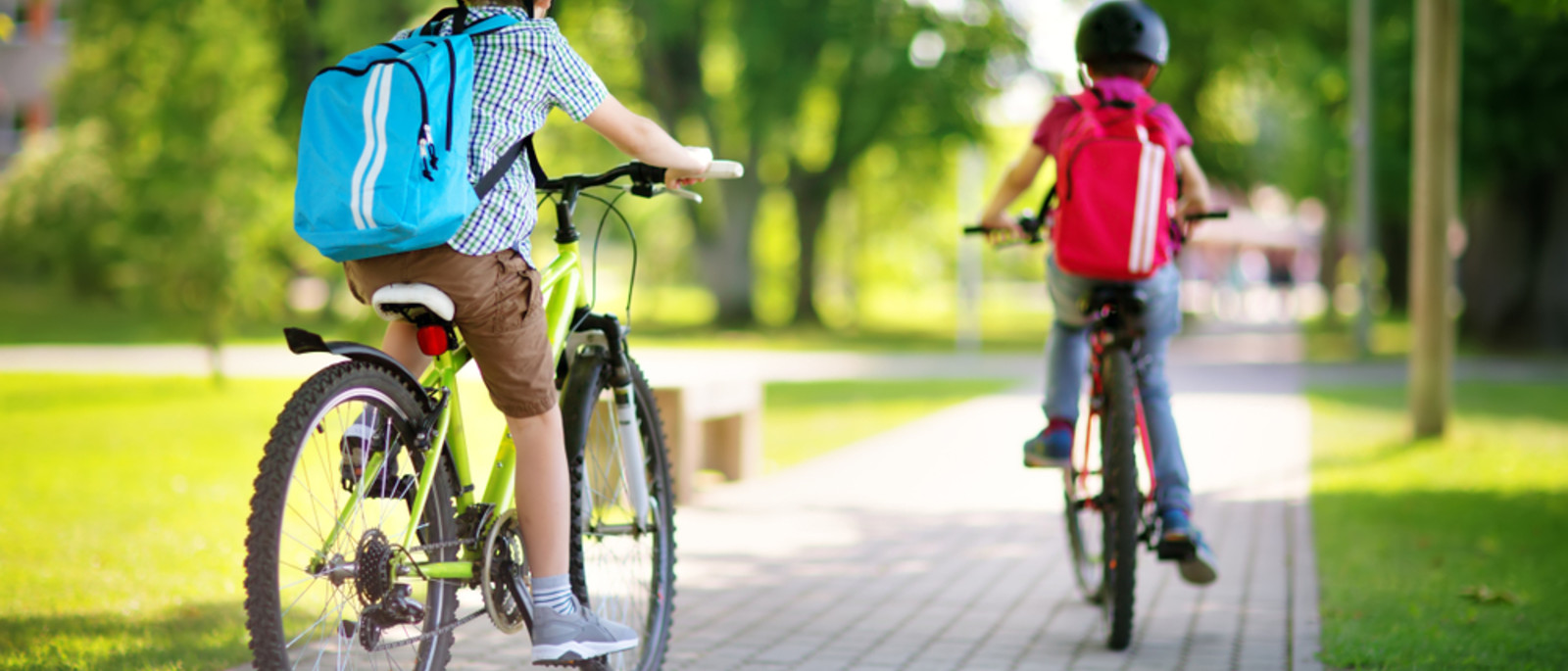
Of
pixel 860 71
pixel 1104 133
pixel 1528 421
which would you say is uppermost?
pixel 860 71

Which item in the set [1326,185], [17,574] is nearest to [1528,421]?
[17,574]

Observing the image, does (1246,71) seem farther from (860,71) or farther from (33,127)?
(33,127)

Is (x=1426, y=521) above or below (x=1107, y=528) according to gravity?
below

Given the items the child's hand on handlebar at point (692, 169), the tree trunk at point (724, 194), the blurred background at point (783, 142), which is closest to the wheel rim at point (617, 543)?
the child's hand on handlebar at point (692, 169)

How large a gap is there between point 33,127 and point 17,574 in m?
45.0

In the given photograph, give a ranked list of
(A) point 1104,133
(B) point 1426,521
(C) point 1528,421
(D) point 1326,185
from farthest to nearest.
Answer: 1. (D) point 1326,185
2. (C) point 1528,421
3. (B) point 1426,521
4. (A) point 1104,133

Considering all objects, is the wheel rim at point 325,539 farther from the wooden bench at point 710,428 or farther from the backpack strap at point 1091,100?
the wooden bench at point 710,428

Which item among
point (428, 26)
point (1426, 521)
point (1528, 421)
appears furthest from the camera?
point (1528, 421)

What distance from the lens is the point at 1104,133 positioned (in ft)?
15.3

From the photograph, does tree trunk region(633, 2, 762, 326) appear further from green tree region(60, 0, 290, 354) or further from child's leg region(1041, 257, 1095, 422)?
child's leg region(1041, 257, 1095, 422)

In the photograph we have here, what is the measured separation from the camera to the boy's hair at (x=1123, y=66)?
4.86 m

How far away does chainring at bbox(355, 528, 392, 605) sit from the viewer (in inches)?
123

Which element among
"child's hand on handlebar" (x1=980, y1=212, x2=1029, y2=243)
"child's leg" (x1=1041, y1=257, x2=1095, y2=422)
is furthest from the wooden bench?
"child's leg" (x1=1041, y1=257, x2=1095, y2=422)

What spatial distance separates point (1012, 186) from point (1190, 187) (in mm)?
557
